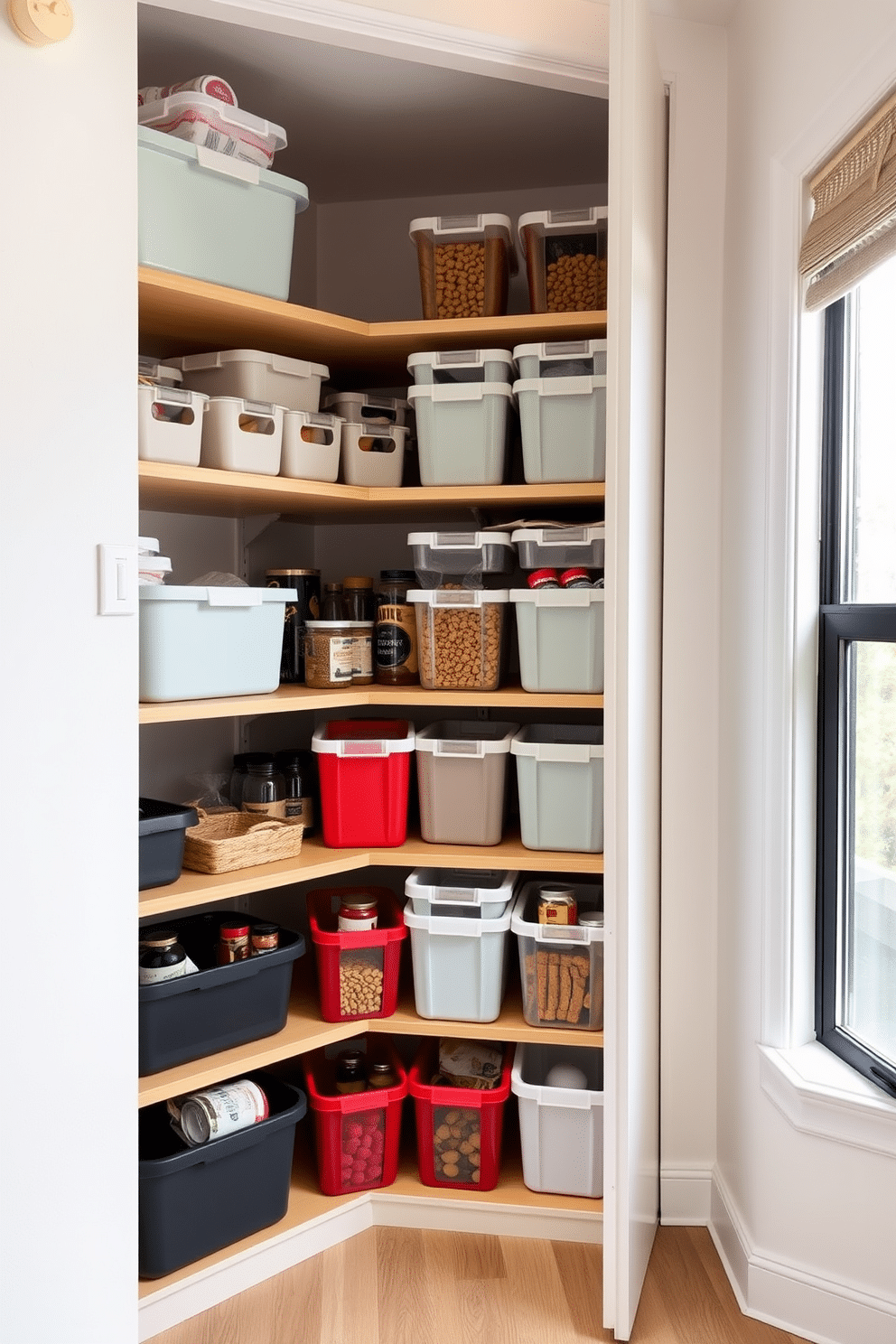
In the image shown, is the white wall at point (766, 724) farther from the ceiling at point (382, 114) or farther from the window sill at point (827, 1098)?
the ceiling at point (382, 114)

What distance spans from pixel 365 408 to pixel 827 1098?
171cm

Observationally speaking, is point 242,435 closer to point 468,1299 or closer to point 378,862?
point 378,862

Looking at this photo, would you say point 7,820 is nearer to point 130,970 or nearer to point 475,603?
point 130,970

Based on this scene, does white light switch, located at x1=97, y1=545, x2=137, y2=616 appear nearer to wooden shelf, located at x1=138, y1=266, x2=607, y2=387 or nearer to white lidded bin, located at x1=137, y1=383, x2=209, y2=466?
white lidded bin, located at x1=137, y1=383, x2=209, y2=466

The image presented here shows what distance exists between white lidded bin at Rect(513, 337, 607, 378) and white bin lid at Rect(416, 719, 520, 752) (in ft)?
2.58

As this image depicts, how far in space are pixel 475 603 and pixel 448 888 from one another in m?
0.61

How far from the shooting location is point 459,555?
7.69 feet

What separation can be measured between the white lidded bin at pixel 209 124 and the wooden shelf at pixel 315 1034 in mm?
1728

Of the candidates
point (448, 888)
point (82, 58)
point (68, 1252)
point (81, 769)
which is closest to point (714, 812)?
point (448, 888)

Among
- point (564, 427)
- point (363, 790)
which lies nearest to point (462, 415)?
point (564, 427)

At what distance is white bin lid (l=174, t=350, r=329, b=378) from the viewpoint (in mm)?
2207

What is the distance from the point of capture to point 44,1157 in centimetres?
166

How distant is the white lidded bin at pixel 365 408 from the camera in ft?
7.97

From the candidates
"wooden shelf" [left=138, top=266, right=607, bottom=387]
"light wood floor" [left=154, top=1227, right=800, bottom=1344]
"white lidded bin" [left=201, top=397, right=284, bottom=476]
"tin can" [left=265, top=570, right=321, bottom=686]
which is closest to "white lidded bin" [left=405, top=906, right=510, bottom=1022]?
"light wood floor" [left=154, top=1227, right=800, bottom=1344]
